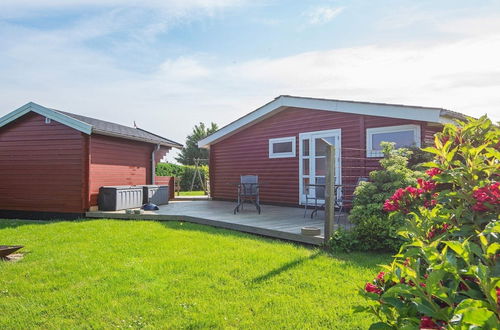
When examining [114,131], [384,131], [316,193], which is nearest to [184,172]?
[114,131]

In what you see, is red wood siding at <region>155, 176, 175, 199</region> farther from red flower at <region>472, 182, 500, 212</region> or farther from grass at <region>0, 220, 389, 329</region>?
red flower at <region>472, 182, 500, 212</region>

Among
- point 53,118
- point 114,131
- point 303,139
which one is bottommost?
point 303,139

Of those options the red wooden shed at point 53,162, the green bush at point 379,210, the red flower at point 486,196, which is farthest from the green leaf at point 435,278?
the red wooden shed at point 53,162

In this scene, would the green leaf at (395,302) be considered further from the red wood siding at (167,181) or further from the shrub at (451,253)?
the red wood siding at (167,181)

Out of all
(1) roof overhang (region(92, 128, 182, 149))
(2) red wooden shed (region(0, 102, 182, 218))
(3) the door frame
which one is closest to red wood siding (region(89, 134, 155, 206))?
(2) red wooden shed (region(0, 102, 182, 218))

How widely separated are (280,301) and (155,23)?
7.09 m

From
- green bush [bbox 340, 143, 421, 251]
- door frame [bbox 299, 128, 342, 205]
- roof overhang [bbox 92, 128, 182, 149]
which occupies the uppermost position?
roof overhang [bbox 92, 128, 182, 149]

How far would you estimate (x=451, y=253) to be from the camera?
1.14 m

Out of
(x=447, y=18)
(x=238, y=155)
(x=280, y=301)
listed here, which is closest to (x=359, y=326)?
(x=280, y=301)

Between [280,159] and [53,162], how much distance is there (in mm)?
6433

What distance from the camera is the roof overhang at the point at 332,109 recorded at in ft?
21.8

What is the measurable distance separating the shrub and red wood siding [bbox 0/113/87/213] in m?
8.98

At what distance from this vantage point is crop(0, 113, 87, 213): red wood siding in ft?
29.4

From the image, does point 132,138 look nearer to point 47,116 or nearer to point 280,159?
point 47,116
